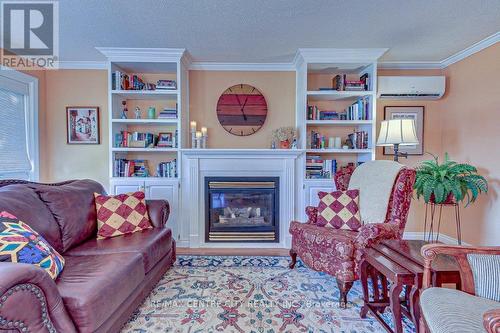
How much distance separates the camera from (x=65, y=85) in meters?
3.70

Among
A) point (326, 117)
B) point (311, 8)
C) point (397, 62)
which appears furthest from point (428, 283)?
point (397, 62)

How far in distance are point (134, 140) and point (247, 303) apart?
8.31 ft

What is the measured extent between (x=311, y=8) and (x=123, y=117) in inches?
105

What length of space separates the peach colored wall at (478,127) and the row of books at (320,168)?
1.59m

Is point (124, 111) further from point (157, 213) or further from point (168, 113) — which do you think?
point (157, 213)

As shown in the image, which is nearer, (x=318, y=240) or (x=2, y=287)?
(x=2, y=287)

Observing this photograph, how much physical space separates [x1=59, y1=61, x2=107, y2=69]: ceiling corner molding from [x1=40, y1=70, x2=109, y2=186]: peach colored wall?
0.05 m

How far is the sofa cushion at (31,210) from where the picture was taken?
1.74 m

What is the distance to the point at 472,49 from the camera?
10.4ft

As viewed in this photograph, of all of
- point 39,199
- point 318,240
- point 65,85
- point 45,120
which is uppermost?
point 65,85

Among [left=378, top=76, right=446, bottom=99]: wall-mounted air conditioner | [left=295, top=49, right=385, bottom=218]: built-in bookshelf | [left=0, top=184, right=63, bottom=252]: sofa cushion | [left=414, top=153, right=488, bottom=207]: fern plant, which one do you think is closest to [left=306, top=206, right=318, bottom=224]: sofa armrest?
[left=295, top=49, right=385, bottom=218]: built-in bookshelf

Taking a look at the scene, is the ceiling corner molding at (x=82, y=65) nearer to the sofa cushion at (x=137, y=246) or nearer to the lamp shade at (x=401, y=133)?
the sofa cushion at (x=137, y=246)

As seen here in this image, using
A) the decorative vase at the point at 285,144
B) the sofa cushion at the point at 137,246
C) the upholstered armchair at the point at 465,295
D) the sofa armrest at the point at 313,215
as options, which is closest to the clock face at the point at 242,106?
the decorative vase at the point at 285,144

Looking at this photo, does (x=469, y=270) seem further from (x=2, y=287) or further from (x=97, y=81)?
(x=97, y=81)
